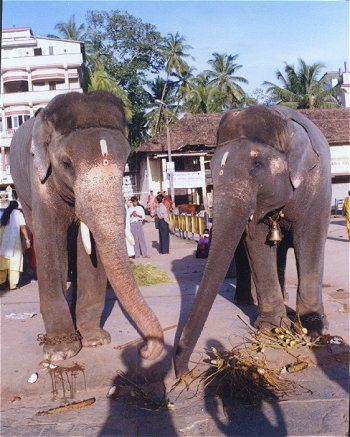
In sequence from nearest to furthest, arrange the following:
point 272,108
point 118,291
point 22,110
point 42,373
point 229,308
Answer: point 118,291 < point 42,373 < point 272,108 < point 229,308 < point 22,110

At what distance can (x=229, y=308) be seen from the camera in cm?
741

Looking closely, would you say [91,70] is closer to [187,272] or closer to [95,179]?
[187,272]

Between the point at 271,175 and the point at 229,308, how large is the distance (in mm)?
2568

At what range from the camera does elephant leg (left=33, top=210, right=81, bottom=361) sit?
5.62 metres

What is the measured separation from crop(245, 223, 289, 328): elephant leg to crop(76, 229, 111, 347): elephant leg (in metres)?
1.53

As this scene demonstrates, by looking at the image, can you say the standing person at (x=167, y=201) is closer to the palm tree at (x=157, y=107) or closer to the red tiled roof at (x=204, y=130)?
the red tiled roof at (x=204, y=130)

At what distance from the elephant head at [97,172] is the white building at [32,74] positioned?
140 ft

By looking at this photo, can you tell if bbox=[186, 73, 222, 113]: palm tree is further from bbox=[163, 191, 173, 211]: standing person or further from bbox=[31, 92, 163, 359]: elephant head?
bbox=[31, 92, 163, 359]: elephant head

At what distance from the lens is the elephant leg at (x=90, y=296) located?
596 cm

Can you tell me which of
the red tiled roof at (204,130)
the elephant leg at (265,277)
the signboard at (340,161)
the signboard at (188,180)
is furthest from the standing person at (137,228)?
the signboard at (340,161)

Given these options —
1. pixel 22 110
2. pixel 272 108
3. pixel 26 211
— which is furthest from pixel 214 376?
pixel 22 110

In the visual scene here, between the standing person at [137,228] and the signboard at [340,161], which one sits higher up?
the signboard at [340,161]

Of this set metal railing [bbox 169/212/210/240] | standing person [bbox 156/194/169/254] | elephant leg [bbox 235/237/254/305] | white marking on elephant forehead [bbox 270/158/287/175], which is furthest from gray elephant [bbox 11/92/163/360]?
metal railing [bbox 169/212/210/240]

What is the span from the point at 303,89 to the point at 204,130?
41.3 feet
